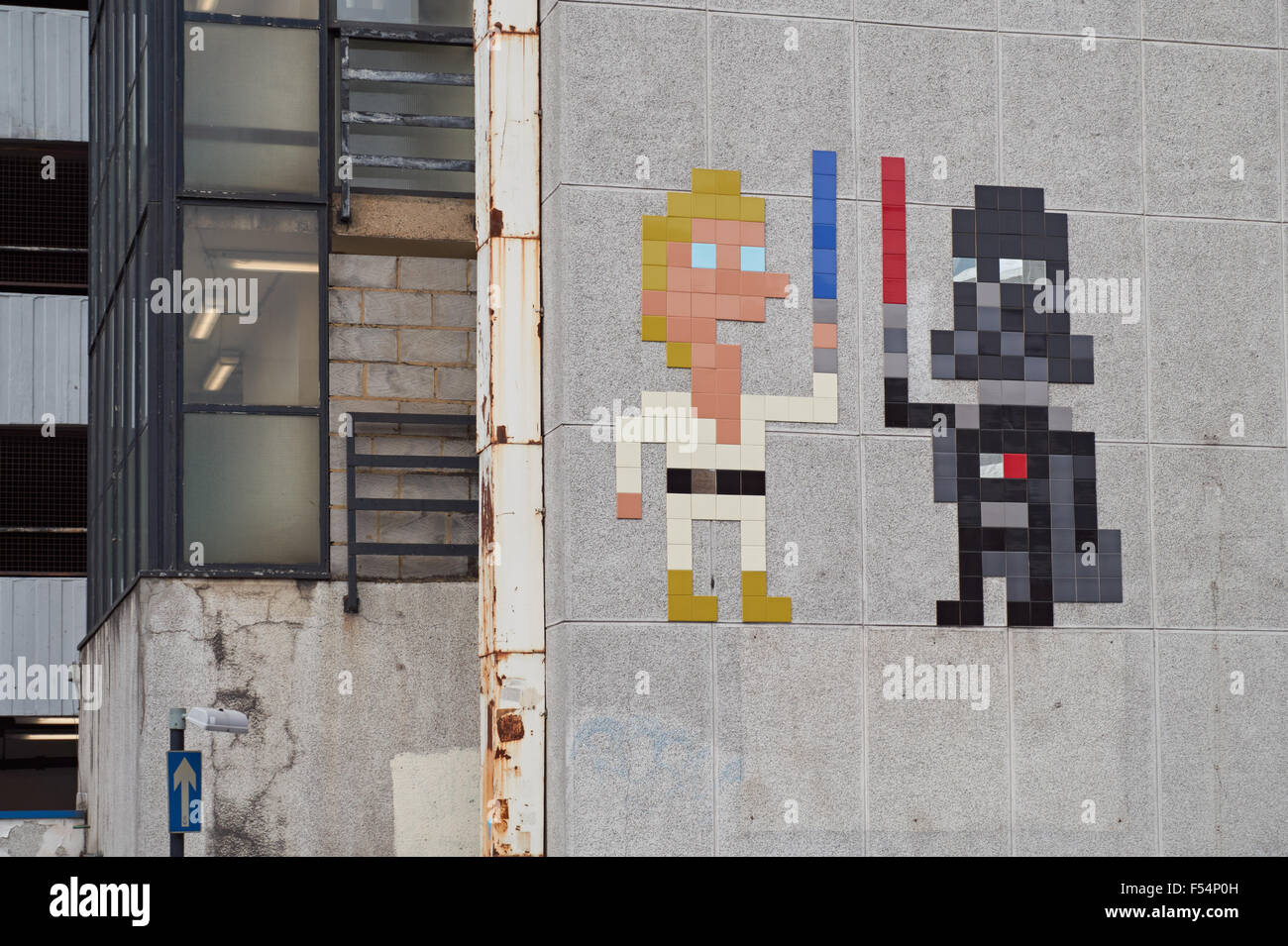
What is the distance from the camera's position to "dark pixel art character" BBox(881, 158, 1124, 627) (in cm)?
1394

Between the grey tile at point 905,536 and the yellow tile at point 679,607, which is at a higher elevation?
the grey tile at point 905,536

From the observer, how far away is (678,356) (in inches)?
538

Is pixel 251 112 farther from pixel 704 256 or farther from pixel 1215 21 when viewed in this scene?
pixel 1215 21

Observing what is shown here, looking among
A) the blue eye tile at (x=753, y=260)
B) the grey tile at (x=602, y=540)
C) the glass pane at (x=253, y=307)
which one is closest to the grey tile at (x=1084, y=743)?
the grey tile at (x=602, y=540)

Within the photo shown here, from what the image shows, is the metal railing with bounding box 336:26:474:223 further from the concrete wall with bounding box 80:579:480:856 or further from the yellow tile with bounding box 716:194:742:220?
the yellow tile with bounding box 716:194:742:220

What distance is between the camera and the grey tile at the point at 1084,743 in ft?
44.9

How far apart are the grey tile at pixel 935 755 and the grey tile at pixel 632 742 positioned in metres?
1.25

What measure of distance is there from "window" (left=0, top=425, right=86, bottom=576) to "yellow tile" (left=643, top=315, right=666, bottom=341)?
17292mm

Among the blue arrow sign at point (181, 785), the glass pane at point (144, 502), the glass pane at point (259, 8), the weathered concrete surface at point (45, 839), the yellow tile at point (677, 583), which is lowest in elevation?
the weathered concrete surface at point (45, 839)

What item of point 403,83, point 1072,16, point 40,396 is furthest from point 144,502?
point 40,396

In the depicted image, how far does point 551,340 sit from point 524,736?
289 centimetres

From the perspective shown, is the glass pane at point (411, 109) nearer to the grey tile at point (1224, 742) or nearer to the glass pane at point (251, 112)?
the glass pane at point (251, 112)

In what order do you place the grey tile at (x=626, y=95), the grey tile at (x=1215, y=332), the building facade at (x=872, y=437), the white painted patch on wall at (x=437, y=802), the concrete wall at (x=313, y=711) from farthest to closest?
the white painted patch on wall at (x=437, y=802)
the concrete wall at (x=313, y=711)
the grey tile at (x=1215, y=332)
the grey tile at (x=626, y=95)
the building facade at (x=872, y=437)

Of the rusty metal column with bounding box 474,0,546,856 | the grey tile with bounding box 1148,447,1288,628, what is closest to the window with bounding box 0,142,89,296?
the rusty metal column with bounding box 474,0,546,856
